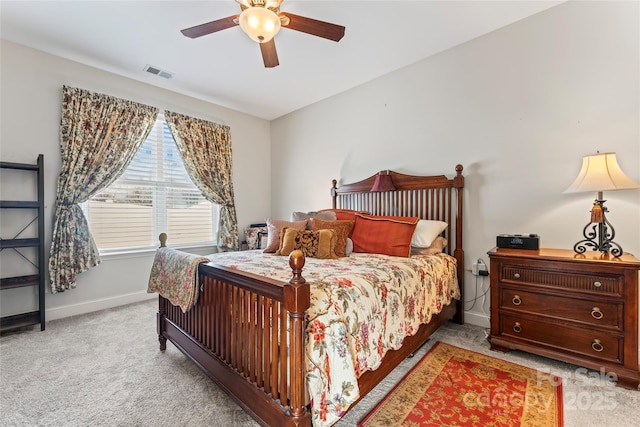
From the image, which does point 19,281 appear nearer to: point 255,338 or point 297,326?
point 255,338

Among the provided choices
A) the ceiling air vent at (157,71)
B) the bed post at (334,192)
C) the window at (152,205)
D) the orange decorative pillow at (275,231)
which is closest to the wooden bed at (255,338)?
the orange decorative pillow at (275,231)

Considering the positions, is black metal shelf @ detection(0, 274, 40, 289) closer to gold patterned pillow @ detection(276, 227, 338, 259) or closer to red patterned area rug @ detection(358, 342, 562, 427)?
gold patterned pillow @ detection(276, 227, 338, 259)

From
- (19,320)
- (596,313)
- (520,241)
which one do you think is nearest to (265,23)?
(520,241)

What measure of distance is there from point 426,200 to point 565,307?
4.65ft

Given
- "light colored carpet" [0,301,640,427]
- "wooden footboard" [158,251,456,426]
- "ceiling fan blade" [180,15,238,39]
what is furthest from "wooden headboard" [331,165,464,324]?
"ceiling fan blade" [180,15,238,39]

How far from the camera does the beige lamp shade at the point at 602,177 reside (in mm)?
1825

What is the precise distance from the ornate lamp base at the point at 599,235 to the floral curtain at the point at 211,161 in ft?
12.8

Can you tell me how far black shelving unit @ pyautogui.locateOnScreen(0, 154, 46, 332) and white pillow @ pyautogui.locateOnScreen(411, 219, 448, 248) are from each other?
139 inches

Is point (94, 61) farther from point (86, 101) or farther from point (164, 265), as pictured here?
point (164, 265)

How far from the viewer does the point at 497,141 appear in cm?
258

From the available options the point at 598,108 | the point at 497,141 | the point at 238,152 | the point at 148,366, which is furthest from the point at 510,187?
the point at 238,152

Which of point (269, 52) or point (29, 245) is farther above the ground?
point (269, 52)

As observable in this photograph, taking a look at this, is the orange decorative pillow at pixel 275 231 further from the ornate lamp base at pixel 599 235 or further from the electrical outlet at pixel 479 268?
the ornate lamp base at pixel 599 235

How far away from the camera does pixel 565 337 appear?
191 centimetres
